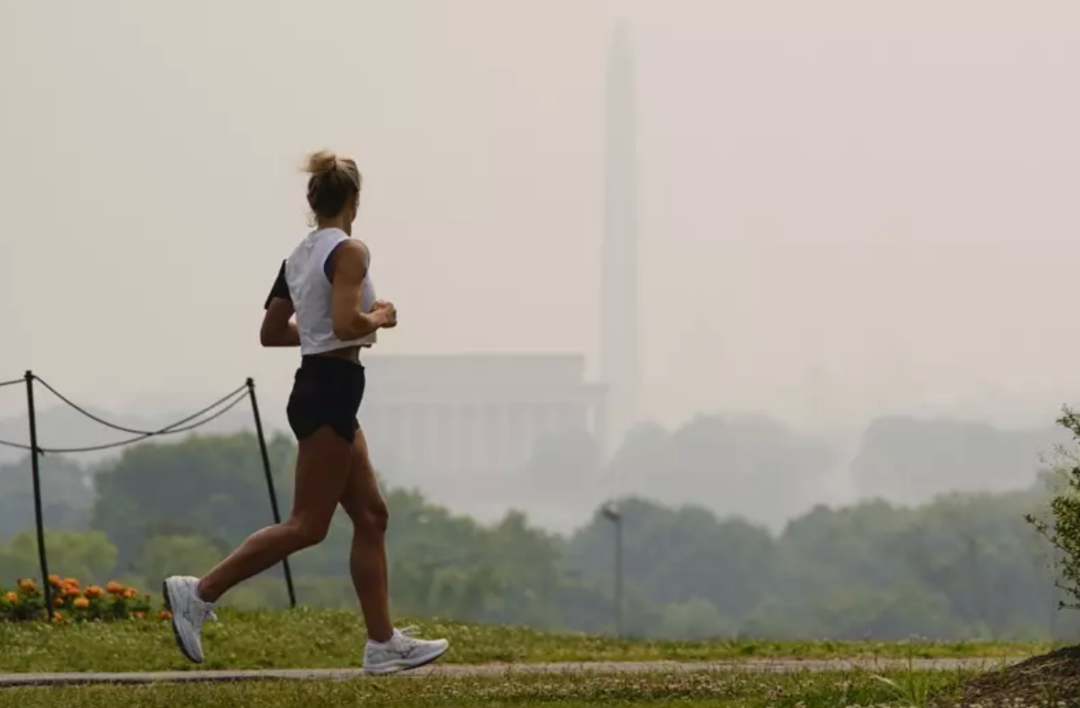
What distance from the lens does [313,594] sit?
93.2 metres

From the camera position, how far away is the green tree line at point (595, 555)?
317 feet

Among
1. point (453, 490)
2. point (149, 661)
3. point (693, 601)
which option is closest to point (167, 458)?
point (693, 601)

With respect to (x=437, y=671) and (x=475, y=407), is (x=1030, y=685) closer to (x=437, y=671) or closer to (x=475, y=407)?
(x=437, y=671)

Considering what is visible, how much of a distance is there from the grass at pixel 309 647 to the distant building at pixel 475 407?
150355mm

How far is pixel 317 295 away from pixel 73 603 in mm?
8193

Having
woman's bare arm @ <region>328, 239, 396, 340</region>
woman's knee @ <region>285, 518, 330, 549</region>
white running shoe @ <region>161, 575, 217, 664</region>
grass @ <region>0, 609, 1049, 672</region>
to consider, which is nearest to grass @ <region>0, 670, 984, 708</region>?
white running shoe @ <region>161, 575, 217, 664</region>

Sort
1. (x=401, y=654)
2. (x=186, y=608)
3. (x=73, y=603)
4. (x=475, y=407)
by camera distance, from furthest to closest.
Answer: (x=475, y=407)
(x=73, y=603)
(x=401, y=654)
(x=186, y=608)

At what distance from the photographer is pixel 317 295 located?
9.05m

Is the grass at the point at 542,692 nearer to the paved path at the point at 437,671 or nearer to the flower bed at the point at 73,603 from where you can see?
the paved path at the point at 437,671

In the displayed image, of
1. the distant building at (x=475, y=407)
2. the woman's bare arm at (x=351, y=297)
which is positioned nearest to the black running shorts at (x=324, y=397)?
the woman's bare arm at (x=351, y=297)

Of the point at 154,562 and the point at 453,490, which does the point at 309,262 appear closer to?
the point at 154,562

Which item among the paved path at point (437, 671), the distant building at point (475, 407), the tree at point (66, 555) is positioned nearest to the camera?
the paved path at point (437, 671)

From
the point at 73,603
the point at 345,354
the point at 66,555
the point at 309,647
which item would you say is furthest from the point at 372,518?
the point at 66,555

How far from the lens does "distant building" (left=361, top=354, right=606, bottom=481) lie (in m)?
170
